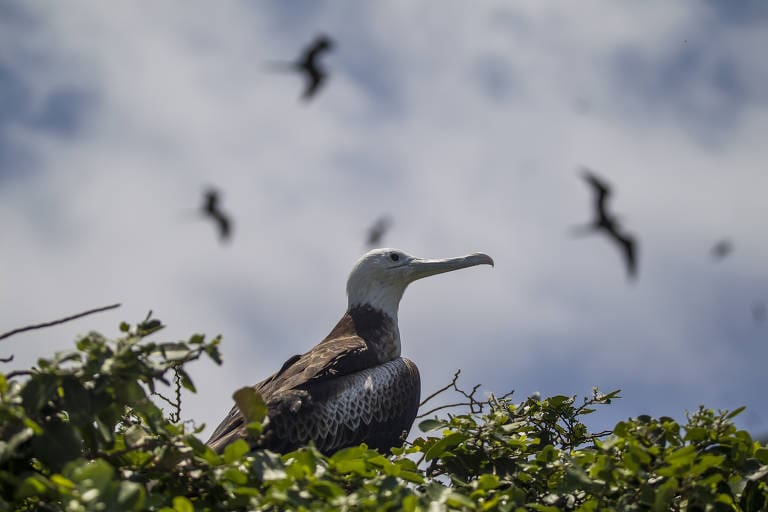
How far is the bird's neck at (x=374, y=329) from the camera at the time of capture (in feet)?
21.6

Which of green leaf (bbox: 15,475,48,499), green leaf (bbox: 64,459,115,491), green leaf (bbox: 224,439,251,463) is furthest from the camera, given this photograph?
green leaf (bbox: 224,439,251,463)

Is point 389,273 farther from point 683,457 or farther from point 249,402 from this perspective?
point 683,457

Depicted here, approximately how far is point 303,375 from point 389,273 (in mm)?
1579

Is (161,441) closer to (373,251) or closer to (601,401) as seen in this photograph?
(601,401)

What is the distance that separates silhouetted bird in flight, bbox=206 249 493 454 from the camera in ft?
18.3

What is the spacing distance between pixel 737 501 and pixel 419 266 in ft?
13.2

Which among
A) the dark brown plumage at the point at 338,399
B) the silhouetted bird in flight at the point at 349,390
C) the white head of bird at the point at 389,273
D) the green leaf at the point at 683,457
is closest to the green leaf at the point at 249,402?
the green leaf at the point at 683,457

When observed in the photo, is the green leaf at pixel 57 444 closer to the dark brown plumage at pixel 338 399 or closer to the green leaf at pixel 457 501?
the green leaf at pixel 457 501

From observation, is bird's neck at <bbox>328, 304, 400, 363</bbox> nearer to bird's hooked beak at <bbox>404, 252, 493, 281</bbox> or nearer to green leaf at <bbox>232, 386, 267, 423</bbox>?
bird's hooked beak at <bbox>404, 252, 493, 281</bbox>

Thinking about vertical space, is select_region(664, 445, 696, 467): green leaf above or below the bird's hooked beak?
below

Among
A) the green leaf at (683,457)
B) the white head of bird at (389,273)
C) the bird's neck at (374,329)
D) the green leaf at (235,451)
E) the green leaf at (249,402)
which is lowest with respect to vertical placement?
the green leaf at (683,457)

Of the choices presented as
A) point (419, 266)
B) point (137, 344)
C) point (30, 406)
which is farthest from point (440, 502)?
point (419, 266)

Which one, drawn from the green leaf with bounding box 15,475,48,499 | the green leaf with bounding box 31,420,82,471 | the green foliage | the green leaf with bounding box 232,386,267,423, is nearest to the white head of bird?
the green foliage

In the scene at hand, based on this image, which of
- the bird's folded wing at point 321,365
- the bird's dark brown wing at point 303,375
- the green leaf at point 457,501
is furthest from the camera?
the bird's folded wing at point 321,365
